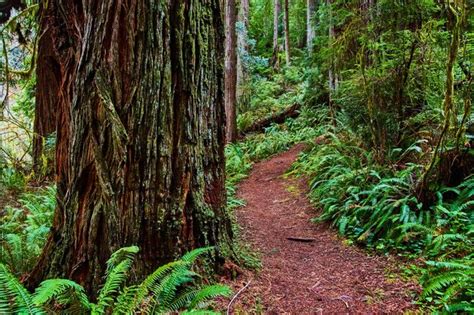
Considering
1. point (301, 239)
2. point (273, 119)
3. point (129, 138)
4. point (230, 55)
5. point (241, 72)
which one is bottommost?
point (301, 239)

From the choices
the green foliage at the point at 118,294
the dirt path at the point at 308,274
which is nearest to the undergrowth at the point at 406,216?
the dirt path at the point at 308,274

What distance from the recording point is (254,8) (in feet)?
85.8

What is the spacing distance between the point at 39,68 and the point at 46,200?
11.2ft

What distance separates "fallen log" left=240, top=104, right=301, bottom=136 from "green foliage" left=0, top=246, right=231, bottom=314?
10.2m

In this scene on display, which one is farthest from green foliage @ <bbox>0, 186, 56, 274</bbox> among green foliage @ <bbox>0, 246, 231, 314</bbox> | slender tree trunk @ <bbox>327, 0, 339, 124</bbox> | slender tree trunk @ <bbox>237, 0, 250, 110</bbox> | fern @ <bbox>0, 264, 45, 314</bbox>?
slender tree trunk @ <bbox>237, 0, 250, 110</bbox>

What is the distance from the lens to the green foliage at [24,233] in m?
3.47

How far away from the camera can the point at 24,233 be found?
14.5 ft

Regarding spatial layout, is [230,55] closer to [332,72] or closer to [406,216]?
[332,72]

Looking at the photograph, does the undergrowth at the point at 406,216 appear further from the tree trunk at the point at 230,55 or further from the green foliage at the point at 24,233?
the tree trunk at the point at 230,55

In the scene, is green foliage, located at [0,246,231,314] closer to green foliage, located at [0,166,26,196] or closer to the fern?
the fern

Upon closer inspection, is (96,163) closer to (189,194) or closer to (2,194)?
(189,194)

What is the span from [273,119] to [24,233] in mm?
9761

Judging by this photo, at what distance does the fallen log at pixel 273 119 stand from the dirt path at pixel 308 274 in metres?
6.73

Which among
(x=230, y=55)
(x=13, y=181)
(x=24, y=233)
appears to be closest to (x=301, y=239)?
(x=24, y=233)
